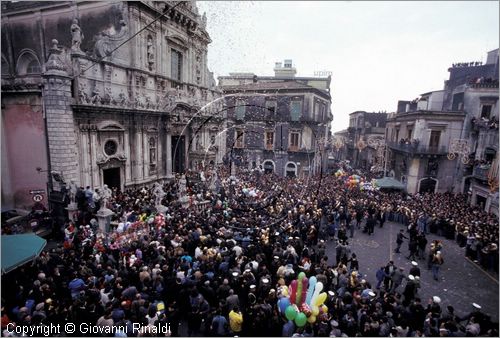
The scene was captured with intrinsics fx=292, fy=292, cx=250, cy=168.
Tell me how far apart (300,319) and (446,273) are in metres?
9.38

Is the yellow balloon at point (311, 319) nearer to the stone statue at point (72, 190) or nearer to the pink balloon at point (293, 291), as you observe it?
the pink balloon at point (293, 291)

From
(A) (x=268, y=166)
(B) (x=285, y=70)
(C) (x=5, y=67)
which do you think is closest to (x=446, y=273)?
(A) (x=268, y=166)

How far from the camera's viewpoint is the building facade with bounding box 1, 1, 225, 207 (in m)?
15.4

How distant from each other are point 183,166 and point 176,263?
17078 mm

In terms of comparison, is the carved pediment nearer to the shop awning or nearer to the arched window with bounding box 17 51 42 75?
the arched window with bounding box 17 51 42 75

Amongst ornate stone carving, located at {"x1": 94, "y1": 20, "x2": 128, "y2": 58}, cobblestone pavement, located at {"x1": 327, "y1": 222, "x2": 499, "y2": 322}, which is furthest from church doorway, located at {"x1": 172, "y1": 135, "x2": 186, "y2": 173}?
cobblestone pavement, located at {"x1": 327, "y1": 222, "x2": 499, "y2": 322}

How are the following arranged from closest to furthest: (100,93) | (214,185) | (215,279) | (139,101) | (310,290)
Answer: (310,290) → (215,279) → (100,93) → (139,101) → (214,185)

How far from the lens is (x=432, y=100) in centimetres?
3109

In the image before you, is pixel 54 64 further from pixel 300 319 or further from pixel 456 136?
pixel 456 136

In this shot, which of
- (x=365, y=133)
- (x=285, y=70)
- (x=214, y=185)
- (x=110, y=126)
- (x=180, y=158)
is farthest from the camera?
(x=365, y=133)

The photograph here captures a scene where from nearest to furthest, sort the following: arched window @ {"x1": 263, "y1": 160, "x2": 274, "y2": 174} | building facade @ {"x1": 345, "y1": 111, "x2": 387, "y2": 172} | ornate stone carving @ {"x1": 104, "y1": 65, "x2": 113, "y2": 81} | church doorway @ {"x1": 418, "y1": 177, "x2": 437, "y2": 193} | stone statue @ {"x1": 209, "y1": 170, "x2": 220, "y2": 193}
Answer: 1. ornate stone carving @ {"x1": 104, "y1": 65, "x2": 113, "y2": 81}
2. stone statue @ {"x1": 209, "y1": 170, "x2": 220, "y2": 193}
3. church doorway @ {"x1": 418, "y1": 177, "x2": 437, "y2": 193}
4. arched window @ {"x1": 263, "y1": 160, "x2": 274, "y2": 174}
5. building facade @ {"x1": 345, "y1": 111, "x2": 387, "y2": 172}

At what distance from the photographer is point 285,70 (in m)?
42.3

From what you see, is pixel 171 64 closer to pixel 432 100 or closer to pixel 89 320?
pixel 89 320

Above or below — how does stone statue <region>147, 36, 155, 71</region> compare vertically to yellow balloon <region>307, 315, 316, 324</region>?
above
